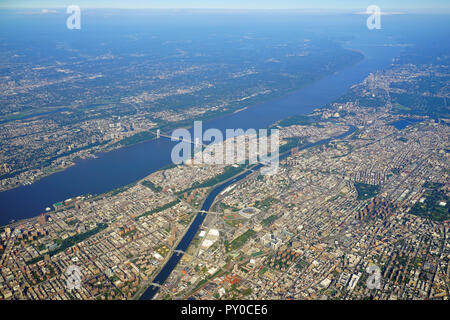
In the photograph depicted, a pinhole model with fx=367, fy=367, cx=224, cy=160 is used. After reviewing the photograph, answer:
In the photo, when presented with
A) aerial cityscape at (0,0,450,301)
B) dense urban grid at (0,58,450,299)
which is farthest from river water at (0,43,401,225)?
dense urban grid at (0,58,450,299)

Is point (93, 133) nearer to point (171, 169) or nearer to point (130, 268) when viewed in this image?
point (171, 169)

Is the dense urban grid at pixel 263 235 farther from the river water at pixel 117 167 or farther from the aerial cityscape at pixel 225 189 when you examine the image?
the river water at pixel 117 167

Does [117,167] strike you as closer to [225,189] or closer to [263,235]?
[225,189]

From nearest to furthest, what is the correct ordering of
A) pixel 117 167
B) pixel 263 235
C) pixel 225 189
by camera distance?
1. pixel 263 235
2. pixel 225 189
3. pixel 117 167

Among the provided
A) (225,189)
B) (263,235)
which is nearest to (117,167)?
(225,189)

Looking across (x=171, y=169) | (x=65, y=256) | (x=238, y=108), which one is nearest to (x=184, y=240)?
(x=65, y=256)

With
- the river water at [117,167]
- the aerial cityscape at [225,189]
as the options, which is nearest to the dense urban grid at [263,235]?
the aerial cityscape at [225,189]
